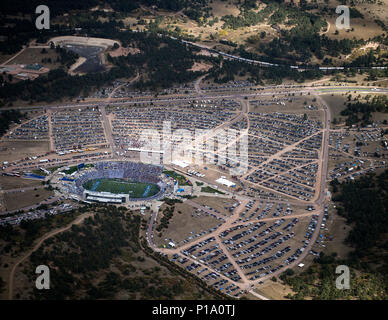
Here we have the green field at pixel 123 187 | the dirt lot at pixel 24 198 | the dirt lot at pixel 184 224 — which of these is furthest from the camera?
the green field at pixel 123 187

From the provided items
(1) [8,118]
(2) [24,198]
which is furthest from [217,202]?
(1) [8,118]

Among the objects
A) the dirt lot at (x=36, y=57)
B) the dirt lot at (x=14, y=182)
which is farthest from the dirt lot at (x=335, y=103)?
the dirt lot at (x=36, y=57)

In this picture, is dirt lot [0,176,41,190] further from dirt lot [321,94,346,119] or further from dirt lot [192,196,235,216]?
dirt lot [321,94,346,119]

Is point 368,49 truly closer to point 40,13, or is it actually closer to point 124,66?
point 124,66

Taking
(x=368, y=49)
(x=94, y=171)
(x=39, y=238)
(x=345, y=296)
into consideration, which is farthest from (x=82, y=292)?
(x=368, y=49)

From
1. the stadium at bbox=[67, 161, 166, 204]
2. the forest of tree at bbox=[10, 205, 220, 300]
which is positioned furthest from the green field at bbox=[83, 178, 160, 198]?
the forest of tree at bbox=[10, 205, 220, 300]

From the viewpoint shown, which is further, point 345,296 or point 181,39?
point 181,39

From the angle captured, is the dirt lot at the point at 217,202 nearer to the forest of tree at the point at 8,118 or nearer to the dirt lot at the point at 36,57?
the forest of tree at the point at 8,118
